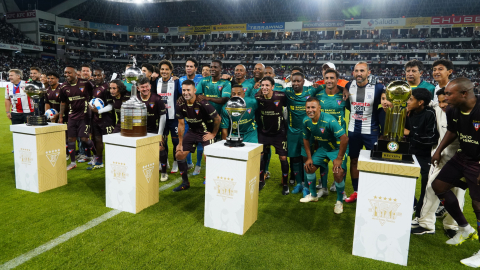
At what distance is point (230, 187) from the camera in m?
3.38

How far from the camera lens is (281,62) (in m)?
43.9

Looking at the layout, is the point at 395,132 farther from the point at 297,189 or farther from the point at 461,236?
the point at 297,189

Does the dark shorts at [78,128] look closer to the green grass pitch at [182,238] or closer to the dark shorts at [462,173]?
the green grass pitch at [182,238]

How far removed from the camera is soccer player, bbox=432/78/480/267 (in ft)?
9.14

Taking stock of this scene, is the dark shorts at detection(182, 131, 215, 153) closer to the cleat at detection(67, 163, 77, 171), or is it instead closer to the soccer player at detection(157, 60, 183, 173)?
the soccer player at detection(157, 60, 183, 173)

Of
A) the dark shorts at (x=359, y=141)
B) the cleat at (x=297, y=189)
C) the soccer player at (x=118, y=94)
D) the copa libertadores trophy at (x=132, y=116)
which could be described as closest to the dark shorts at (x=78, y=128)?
the soccer player at (x=118, y=94)

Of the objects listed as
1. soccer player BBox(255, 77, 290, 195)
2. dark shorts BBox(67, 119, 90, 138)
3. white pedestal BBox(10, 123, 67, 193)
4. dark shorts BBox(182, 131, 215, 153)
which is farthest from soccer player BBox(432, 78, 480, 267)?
dark shorts BBox(67, 119, 90, 138)

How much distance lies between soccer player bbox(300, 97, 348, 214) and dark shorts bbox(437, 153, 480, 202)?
1.17 meters

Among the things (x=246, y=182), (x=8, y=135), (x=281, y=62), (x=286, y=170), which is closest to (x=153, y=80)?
(x=286, y=170)

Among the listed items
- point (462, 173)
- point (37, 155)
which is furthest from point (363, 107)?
A: point (37, 155)

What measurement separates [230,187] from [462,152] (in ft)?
7.87

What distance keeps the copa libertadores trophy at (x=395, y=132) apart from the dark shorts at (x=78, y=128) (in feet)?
17.0

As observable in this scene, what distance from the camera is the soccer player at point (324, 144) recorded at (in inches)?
158

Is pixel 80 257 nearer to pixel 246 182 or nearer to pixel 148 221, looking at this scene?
pixel 148 221
